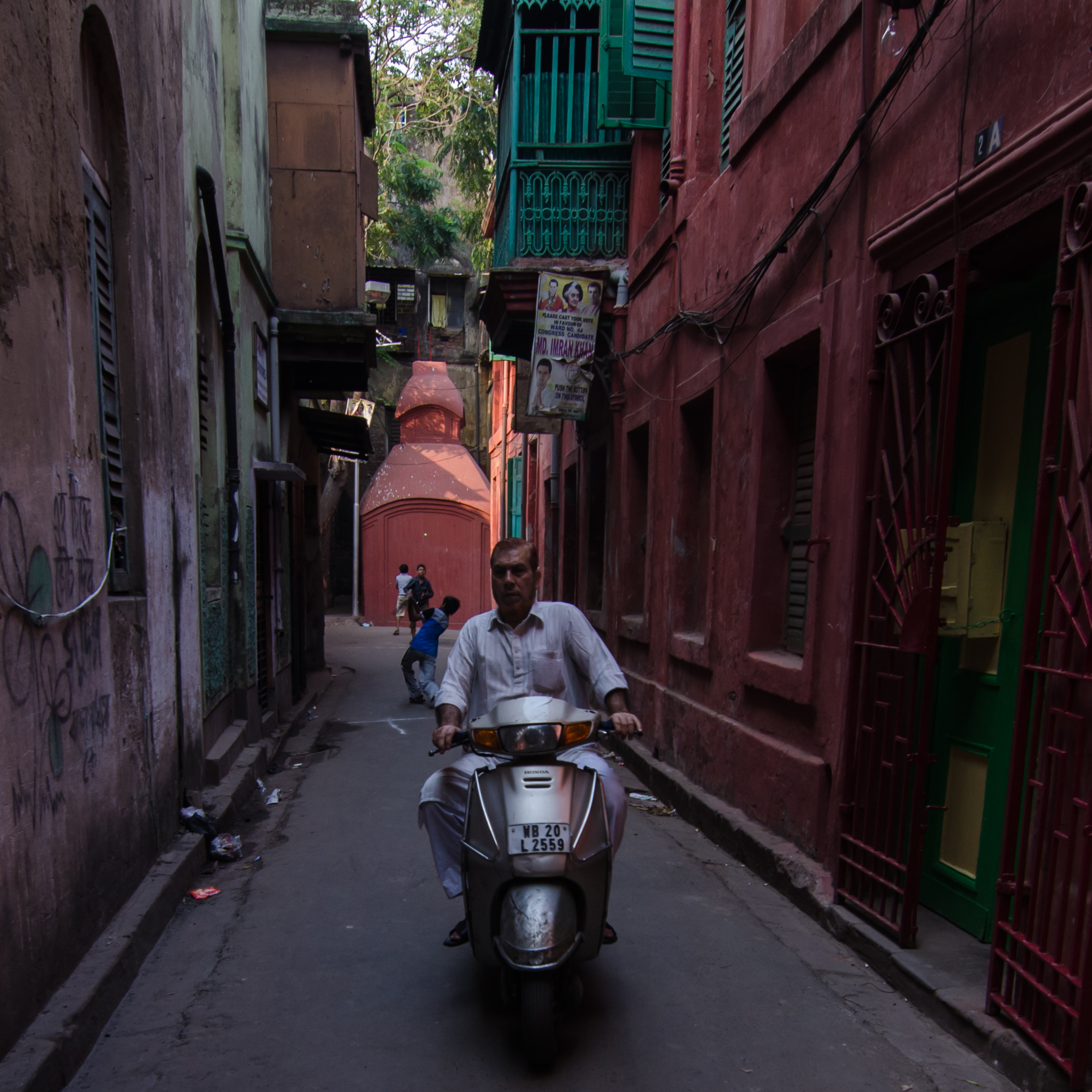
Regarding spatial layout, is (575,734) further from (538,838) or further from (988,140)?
(988,140)

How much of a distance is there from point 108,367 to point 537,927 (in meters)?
3.57

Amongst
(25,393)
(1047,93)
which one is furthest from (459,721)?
(1047,93)

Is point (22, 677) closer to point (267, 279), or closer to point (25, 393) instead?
point (25, 393)

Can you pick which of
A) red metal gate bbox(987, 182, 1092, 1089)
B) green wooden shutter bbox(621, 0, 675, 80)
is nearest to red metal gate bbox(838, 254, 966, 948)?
red metal gate bbox(987, 182, 1092, 1089)

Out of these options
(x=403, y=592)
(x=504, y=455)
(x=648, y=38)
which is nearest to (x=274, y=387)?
(x=648, y=38)

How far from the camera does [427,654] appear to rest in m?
12.4

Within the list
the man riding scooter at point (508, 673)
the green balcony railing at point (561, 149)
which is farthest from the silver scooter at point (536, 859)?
the green balcony railing at point (561, 149)

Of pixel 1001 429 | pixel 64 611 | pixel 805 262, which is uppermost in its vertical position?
pixel 805 262

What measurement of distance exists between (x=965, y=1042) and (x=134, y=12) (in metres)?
6.27

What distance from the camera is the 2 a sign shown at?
366cm

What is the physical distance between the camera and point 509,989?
11.2 ft

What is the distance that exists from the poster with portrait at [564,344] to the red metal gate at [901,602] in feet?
20.7

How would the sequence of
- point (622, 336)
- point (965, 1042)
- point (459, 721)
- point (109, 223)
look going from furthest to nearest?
point (622, 336) → point (109, 223) → point (459, 721) → point (965, 1042)

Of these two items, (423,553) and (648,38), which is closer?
(648,38)
